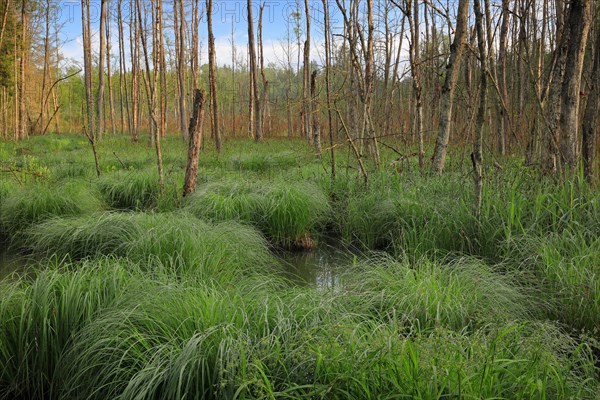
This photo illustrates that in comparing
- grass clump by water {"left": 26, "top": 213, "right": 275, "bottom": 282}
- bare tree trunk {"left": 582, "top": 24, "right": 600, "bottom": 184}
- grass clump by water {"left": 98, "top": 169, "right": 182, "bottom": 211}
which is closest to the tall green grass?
grass clump by water {"left": 98, "top": 169, "right": 182, "bottom": 211}

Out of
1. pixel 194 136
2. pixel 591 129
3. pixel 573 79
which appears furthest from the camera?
pixel 194 136

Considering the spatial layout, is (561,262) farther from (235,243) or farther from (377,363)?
(235,243)

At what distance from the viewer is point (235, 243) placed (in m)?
4.41

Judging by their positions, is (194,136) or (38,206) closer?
(38,206)

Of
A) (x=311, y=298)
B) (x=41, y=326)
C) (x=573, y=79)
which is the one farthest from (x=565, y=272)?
(x=41, y=326)

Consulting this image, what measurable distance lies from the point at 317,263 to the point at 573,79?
9.58 feet

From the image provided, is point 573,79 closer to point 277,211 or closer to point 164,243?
point 277,211

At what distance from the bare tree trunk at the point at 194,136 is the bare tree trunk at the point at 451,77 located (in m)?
3.11

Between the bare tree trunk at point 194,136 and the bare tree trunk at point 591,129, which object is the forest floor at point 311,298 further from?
the bare tree trunk at point 194,136

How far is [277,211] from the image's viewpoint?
221 inches

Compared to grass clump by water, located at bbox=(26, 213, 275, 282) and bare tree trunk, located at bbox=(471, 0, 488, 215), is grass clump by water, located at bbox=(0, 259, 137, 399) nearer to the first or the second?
grass clump by water, located at bbox=(26, 213, 275, 282)

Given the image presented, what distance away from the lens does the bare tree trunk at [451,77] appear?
452cm

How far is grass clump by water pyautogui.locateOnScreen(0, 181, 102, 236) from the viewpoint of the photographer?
19.0 ft

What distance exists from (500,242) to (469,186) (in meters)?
1.48
